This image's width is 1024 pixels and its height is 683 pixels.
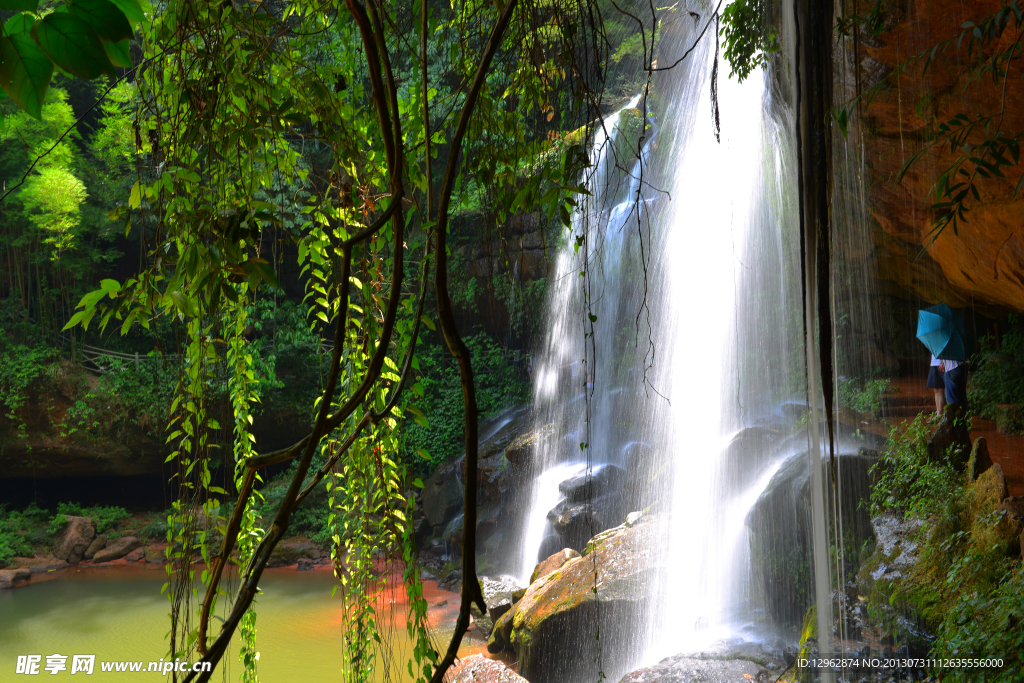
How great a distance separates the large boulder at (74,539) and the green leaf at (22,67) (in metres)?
8.17

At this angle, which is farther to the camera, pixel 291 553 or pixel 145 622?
pixel 291 553

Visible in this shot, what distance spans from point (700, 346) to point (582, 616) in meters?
2.10

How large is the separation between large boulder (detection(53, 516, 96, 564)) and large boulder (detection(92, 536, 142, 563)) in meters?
0.18

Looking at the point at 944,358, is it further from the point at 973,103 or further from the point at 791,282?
the point at 973,103

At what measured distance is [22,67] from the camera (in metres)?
0.37

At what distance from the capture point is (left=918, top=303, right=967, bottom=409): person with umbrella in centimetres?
332

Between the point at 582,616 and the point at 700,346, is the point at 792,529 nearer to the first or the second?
the point at 582,616

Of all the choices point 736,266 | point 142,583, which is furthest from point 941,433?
point 142,583

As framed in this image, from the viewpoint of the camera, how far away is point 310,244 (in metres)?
1.27

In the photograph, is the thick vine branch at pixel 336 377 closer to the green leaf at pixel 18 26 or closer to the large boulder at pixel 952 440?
the green leaf at pixel 18 26

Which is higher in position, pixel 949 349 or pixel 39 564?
pixel 949 349

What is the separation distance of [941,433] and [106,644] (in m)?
5.97

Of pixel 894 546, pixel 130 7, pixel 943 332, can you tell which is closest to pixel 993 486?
pixel 894 546

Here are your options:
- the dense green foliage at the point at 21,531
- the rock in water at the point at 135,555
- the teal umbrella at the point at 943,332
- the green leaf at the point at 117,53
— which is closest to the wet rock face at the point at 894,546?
the teal umbrella at the point at 943,332
